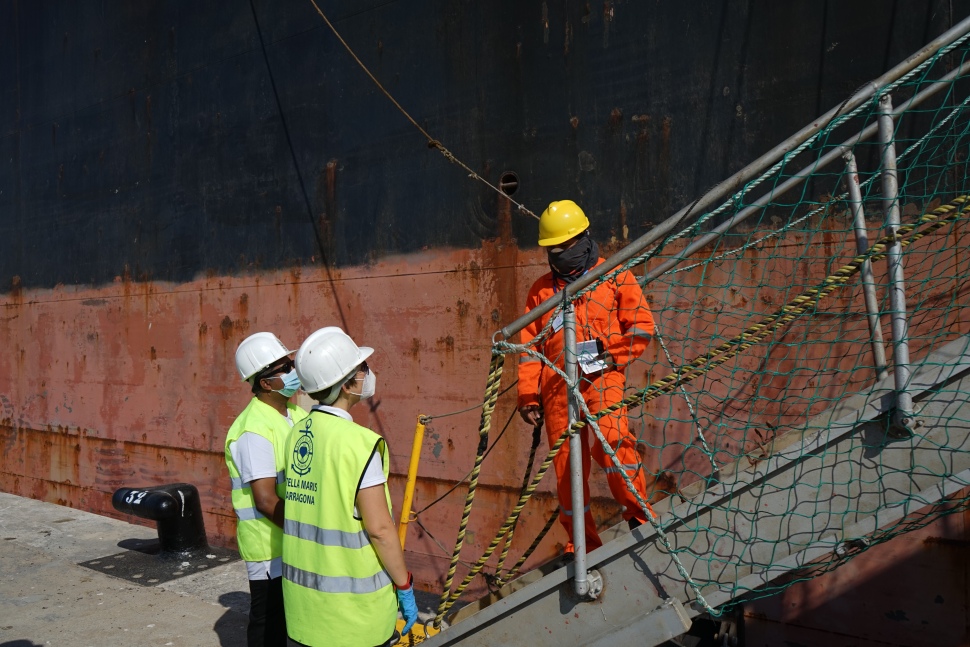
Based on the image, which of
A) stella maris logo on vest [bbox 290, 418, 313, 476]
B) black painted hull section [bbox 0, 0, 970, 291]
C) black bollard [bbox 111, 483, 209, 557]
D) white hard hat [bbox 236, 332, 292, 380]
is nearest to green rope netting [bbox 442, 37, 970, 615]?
black painted hull section [bbox 0, 0, 970, 291]

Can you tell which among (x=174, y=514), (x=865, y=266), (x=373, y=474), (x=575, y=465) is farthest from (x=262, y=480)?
(x=174, y=514)

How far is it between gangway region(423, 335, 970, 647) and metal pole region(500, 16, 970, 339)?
2.62 feet

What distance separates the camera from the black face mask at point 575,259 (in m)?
3.79

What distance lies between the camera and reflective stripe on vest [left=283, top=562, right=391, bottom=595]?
2.77m

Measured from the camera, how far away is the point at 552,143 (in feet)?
16.7

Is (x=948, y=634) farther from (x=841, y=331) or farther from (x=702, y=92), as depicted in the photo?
(x=702, y=92)

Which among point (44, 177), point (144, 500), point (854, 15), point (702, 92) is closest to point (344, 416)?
point (702, 92)

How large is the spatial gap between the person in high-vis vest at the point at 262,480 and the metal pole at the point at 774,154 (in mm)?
1254

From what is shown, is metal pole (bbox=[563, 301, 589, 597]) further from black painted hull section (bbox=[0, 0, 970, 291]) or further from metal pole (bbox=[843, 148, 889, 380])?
black painted hull section (bbox=[0, 0, 970, 291])

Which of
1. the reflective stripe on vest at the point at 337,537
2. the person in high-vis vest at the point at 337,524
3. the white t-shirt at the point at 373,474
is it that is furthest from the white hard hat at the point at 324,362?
the reflective stripe on vest at the point at 337,537

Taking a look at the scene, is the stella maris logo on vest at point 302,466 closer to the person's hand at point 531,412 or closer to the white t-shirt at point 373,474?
the white t-shirt at point 373,474

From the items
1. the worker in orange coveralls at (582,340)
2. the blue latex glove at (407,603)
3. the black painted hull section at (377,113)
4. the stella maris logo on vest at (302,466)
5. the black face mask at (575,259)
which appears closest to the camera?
the stella maris logo on vest at (302,466)

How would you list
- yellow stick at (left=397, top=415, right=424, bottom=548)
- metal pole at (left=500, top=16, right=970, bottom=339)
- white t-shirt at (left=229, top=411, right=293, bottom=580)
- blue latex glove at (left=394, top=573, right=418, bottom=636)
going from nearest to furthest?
metal pole at (left=500, top=16, right=970, bottom=339) < blue latex glove at (left=394, top=573, right=418, bottom=636) < white t-shirt at (left=229, top=411, right=293, bottom=580) < yellow stick at (left=397, top=415, right=424, bottom=548)

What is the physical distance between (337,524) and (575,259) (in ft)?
5.59
